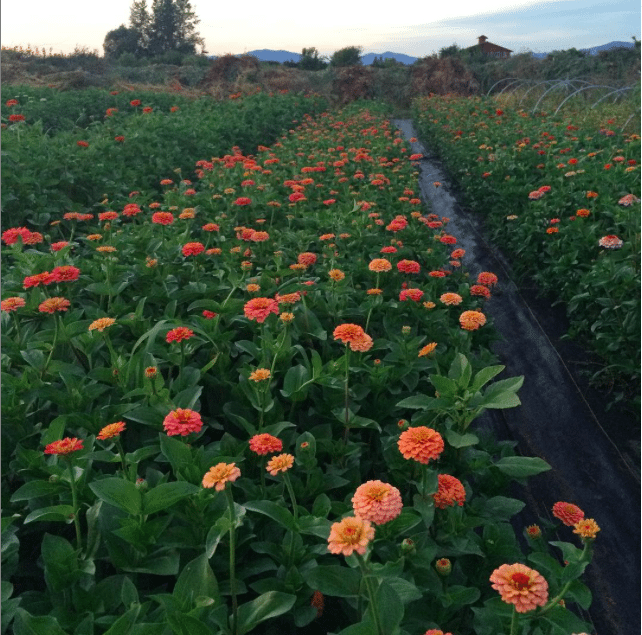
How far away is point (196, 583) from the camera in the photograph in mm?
1133

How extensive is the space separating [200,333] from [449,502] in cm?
97

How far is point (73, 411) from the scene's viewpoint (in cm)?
163

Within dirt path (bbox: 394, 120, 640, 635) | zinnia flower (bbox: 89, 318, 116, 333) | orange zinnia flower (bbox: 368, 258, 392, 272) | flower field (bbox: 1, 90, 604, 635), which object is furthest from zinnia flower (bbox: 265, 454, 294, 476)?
dirt path (bbox: 394, 120, 640, 635)

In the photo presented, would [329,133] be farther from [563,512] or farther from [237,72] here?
[237,72]

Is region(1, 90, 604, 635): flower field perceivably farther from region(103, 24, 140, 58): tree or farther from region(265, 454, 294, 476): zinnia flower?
region(103, 24, 140, 58): tree

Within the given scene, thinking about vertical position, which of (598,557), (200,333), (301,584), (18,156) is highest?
(18,156)

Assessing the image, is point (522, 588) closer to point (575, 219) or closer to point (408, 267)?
point (408, 267)

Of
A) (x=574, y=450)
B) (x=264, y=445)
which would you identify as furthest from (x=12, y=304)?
(x=574, y=450)

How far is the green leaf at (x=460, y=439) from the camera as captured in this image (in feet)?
4.62

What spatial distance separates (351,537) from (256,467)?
714 millimetres

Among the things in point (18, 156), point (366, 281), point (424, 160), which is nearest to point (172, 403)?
point (366, 281)

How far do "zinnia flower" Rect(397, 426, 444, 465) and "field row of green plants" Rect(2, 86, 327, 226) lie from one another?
11.2ft

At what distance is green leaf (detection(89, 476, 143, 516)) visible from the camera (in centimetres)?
119

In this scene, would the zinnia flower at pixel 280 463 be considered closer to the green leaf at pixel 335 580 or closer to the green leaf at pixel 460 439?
the green leaf at pixel 335 580
